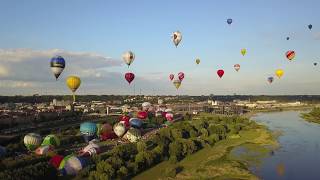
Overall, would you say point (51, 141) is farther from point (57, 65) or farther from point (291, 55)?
point (291, 55)

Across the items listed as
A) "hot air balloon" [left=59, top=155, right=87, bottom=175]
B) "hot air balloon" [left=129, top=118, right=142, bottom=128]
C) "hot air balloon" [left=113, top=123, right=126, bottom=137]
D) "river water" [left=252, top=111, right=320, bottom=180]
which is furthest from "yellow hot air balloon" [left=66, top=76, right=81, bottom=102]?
"river water" [left=252, top=111, right=320, bottom=180]

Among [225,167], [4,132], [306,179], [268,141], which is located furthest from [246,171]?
[4,132]

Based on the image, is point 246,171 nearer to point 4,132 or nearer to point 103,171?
point 103,171

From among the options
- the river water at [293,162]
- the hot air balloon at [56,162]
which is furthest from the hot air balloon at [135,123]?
the hot air balloon at [56,162]

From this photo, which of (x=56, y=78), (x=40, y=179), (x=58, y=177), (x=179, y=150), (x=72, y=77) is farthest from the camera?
(x=72, y=77)

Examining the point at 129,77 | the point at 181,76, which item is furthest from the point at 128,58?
the point at 181,76

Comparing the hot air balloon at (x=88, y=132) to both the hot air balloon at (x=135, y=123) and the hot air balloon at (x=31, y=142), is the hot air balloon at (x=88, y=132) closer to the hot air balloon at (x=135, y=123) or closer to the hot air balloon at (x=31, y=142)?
the hot air balloon at (x=31, y=142)
